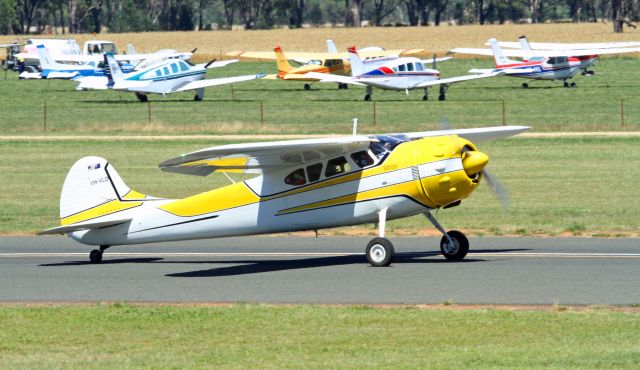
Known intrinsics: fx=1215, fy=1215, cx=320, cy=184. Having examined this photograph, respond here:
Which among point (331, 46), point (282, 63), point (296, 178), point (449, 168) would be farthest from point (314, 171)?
point (331, 46)

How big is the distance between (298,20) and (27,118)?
10613cm

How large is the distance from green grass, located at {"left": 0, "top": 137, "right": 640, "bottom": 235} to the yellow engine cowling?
5.17m

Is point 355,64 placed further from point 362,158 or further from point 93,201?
point 362,158

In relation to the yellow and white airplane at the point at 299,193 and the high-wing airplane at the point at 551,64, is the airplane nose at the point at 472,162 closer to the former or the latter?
the yellow and white airplane at the point at 299,193

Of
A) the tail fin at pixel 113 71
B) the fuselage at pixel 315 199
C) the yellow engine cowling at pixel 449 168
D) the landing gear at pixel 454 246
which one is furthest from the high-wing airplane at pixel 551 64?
the yellow engine cowling at pixel 449 168

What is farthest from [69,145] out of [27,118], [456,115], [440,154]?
[440,154]

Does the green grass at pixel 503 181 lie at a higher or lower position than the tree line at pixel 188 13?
lower

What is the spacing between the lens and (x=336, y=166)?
60.5 ft

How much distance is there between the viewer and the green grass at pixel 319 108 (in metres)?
48.7

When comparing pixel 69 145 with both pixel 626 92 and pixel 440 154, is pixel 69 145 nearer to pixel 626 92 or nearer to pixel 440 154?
pixel 440 154

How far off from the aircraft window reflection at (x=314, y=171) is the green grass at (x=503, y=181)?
488cm

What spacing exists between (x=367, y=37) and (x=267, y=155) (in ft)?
356

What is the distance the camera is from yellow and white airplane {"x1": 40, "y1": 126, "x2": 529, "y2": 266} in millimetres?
17547

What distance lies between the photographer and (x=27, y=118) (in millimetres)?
55281
